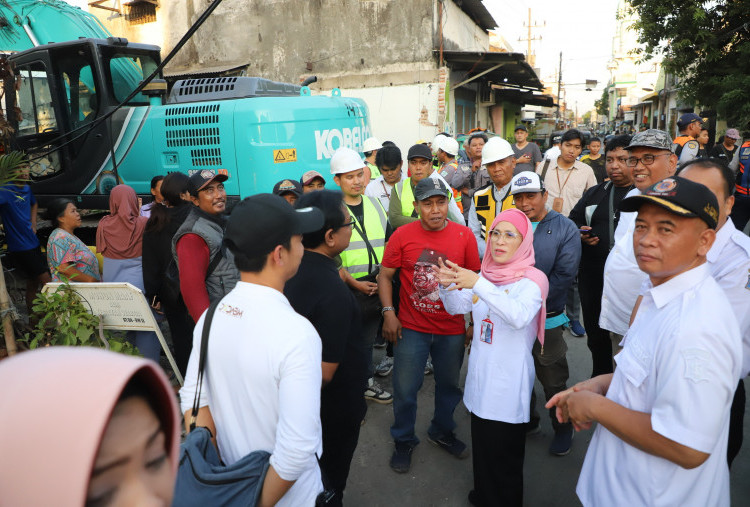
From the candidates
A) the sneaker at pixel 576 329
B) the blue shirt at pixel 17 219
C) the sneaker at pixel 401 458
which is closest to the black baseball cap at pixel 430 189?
the sneaker at pixel 401 458

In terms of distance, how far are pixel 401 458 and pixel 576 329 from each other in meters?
2.79

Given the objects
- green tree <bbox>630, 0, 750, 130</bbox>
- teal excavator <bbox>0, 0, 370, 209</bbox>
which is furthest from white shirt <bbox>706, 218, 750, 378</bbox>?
green tree <bbox>630, 0, 750, 130</bbox>

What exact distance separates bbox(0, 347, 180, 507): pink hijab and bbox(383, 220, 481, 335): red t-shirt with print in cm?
244

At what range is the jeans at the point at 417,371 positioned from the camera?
311cm

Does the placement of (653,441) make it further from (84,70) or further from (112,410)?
(84,70)

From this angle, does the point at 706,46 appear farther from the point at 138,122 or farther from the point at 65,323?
the point at 65,323

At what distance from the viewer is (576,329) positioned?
5.04 m

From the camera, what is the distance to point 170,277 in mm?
3293

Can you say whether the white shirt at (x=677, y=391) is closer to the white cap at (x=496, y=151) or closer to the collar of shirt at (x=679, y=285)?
the collar of shirt at (x=679, y=285)

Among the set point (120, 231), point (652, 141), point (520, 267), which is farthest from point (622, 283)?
point (120, 231)

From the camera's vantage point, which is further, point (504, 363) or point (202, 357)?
point (504, 363)

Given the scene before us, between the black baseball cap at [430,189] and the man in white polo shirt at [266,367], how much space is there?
131 centimetres

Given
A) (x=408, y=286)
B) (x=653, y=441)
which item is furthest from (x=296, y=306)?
(x=653, y=441)

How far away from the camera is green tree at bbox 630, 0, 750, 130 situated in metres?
9.59
